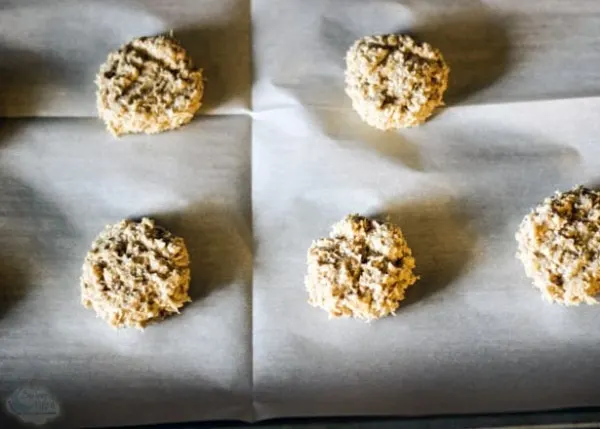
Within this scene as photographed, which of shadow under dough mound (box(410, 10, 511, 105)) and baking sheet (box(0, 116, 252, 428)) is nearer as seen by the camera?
baking sheet (box(0, 116, 252, 428))

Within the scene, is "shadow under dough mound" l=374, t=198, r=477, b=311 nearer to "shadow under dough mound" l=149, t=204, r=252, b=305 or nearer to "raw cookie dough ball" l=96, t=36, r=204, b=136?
"shadow under dough mound" l=149, t=204, r=252, b=305

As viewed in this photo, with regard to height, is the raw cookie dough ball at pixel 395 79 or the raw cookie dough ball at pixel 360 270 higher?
the raw cookie dough ball at pixel 395 79

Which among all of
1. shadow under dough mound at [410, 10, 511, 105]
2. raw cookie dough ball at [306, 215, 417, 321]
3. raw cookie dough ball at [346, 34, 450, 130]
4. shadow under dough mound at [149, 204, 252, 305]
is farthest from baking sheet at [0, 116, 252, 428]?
shadow under dough mound at [410, 10, 511, 105]

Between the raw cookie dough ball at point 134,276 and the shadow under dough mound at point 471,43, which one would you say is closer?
the raw cookie dough ball at point 134,276

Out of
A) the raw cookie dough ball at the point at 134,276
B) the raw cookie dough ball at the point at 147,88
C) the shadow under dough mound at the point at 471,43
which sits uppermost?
the shadow under dough mound at the point at 471,43

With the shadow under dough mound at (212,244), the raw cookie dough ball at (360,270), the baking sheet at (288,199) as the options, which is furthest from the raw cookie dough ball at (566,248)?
the shadow under dough mound at (212,244)

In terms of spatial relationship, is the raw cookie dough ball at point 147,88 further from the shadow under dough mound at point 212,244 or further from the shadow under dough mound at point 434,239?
the shadow under dough mound at point 434,239
